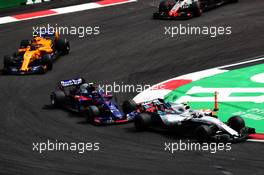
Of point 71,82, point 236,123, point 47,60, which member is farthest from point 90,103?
point 47,60

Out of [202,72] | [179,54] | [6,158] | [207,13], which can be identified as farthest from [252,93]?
[207,13]

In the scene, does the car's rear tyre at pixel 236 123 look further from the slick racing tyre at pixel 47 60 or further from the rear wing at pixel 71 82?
the slick racing tyre at pixel 47 60

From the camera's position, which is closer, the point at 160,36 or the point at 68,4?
the point at 160,36

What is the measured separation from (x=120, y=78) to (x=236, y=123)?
319 inches

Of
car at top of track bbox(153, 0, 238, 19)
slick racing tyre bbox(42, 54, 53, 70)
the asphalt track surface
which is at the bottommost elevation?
the asphalt track surface

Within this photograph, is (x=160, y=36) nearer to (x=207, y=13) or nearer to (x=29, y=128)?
(x=207, y=13)

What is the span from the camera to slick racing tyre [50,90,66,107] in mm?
25797

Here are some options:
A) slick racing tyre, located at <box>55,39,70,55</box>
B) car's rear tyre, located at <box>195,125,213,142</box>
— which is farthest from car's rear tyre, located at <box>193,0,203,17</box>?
car's rear tyre, located at <box>195,125,213,142</box>

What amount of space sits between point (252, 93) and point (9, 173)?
31.1ft

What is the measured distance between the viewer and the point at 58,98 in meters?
25.8

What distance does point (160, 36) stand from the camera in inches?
1369

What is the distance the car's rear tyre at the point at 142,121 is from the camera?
2298cm

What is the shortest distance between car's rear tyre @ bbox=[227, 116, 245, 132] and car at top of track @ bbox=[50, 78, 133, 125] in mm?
3174

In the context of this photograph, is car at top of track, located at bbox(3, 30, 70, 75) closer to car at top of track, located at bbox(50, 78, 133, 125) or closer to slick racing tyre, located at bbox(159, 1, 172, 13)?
car at top of track, located at bbox(50, 78, 133, 125)
